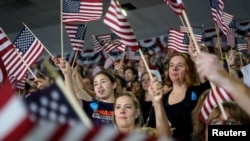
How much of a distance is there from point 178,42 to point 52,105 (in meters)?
4.54

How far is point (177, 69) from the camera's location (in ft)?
10.5

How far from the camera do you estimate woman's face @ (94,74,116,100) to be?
3.60 meters

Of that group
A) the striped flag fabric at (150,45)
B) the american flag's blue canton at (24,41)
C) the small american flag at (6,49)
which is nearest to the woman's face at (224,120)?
the small american flag at (6,49)

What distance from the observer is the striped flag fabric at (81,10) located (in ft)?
14.8

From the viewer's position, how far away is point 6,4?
12.2m

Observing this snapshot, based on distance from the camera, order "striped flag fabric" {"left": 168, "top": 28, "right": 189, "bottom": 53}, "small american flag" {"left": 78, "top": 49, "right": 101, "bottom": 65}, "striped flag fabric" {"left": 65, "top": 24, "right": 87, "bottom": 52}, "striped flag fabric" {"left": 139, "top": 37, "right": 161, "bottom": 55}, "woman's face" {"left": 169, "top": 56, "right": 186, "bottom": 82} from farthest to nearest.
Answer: "small american flag" {"left": 78, "top": 49, "right": 101, "bottom": 65}, "striped flag fabric" {"left": 139, "top": 37, "right": 161, "bottom": 55}, "striped flag fabric" {"left": 168, "top": 28, "right": 189, "bottom": 53}, "striped flag fabric" {"left": 65, "top": 24, "right": 87, "bottom": 52}, "woman's face" {"left": 169, "top": 56, "right": 186, "bottom": 82}

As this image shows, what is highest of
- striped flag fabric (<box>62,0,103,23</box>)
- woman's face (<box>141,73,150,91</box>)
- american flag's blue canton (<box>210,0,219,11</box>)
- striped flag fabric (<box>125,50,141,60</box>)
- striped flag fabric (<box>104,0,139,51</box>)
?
striped flag fabric (<box>62,0,103,23</box>)

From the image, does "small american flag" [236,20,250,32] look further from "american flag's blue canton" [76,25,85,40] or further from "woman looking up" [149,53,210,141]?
"woman looking up" [149,53,210,141]

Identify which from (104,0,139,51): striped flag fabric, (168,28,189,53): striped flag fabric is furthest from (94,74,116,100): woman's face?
(168,28,189,53): striped flag fabric

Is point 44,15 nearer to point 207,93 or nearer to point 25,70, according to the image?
point 25,70

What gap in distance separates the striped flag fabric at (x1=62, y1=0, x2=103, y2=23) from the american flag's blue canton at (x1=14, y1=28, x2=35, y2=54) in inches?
19.2

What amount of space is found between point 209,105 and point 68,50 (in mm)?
12689

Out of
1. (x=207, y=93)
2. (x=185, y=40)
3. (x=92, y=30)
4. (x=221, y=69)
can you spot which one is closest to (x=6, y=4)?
(x=92, y=30)

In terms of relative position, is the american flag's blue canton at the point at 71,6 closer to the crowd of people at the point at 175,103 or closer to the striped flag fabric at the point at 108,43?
the crowd of people at the point at 175,103
